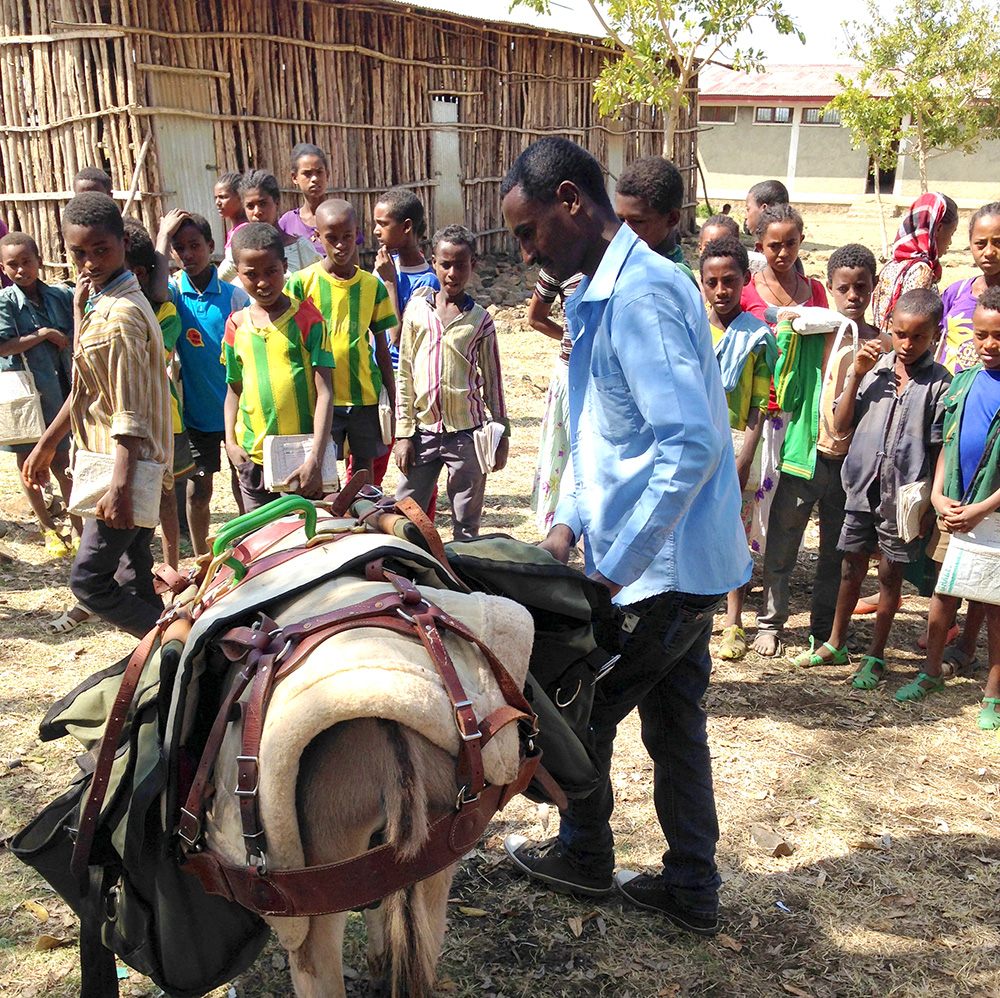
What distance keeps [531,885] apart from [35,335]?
173 inches

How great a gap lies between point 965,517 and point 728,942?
214cm

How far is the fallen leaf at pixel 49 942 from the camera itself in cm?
277

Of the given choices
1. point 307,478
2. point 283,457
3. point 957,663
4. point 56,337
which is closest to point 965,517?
point 957,663

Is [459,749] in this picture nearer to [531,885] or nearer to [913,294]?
[531,885]

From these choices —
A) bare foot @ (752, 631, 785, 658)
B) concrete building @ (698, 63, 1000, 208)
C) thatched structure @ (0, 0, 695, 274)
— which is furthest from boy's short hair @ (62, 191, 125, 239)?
concrete building @ (698, 63, 1000, 208)

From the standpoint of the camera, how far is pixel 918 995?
265 cm

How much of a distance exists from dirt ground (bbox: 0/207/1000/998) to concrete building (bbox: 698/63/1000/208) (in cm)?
2583

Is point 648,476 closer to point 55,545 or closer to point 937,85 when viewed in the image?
point 55,545

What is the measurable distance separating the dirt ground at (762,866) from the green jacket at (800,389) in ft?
3.28

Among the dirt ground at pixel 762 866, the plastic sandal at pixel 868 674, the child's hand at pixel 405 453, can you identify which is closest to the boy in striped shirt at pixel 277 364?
the child's hand at pixel 405 453

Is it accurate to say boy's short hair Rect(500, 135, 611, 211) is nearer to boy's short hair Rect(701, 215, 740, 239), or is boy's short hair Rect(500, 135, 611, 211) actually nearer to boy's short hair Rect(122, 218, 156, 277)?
boy's short hair Rect(701, 215, 740, 239)

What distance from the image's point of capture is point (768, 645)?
4.77 metres

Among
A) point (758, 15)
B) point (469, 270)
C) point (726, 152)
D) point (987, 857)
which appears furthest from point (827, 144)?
point (987, 857)

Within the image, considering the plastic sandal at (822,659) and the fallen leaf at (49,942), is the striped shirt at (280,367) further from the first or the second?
the plastic sandal at (822,659)
